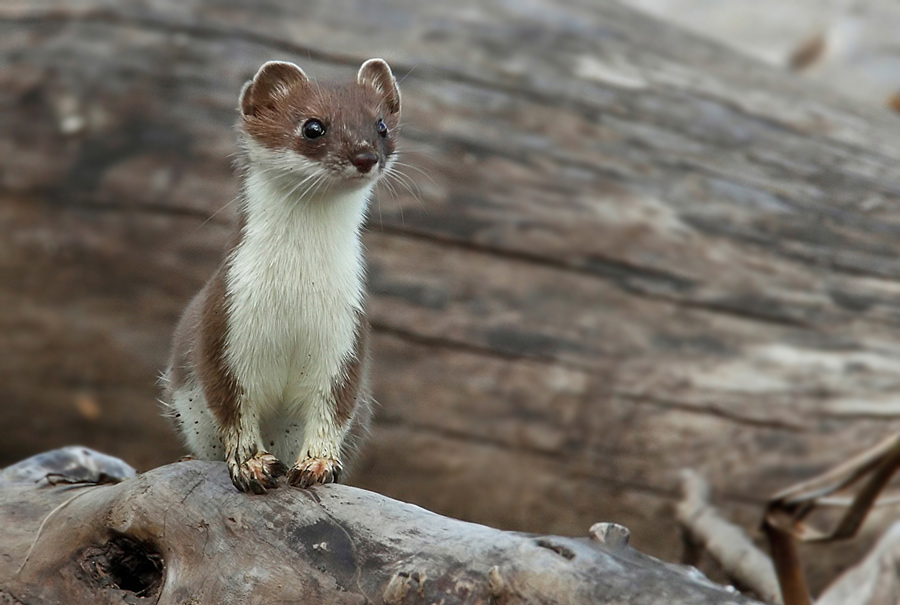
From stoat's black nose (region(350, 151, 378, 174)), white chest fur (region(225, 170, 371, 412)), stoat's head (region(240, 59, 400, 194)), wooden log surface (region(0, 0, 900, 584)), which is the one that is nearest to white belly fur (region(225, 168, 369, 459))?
white chest fur (region(225, 170, 371, 412))

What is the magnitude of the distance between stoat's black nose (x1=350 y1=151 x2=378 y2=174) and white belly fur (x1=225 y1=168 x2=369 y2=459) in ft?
0.89

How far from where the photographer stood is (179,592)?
334 cm

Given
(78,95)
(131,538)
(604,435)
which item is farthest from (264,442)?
(78,95)

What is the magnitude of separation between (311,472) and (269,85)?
59.7 inches

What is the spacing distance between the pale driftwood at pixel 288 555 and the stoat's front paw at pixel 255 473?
3cm

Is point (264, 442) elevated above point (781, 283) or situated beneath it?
situated beneath

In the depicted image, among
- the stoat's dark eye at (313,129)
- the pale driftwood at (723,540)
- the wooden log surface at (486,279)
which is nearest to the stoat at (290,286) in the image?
the stoat's dark eye at (313,129)

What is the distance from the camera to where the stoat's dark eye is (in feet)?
11.7

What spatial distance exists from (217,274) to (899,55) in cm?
1368

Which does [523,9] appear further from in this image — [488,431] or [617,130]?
[488,431]

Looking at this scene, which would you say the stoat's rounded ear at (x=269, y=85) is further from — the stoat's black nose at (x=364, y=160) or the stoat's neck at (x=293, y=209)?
the stoat's black nose at (x=364, y=160)

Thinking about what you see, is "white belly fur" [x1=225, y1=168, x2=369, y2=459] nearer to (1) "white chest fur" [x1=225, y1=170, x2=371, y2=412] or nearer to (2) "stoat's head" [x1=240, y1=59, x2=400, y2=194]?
(1) "white chest fur" [x1=225, y1=170, x2=371, y2=412]

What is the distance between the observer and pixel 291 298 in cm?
369

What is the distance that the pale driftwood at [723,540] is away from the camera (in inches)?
236
